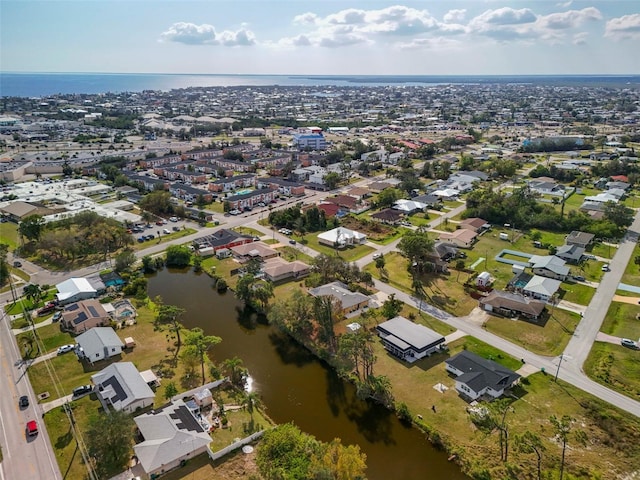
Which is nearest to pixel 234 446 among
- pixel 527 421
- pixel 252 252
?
pixel 527 421

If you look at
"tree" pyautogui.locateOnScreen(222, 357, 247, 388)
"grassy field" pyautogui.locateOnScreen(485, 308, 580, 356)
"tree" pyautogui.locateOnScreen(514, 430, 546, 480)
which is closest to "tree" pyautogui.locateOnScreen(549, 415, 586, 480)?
"tree" pyautogui.locateOnScreen(514, 430, 546, 480)

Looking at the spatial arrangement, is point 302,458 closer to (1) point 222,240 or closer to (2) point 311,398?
(2) point 311,398

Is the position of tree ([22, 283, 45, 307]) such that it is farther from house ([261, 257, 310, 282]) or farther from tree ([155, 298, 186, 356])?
house ([261, 257, 310, 282])

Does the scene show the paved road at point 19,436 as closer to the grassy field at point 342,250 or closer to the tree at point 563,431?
the tree at point 563,431

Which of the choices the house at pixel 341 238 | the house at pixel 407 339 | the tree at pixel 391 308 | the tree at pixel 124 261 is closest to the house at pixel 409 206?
the house at pixel 341 238

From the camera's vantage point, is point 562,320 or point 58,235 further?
point 58,235

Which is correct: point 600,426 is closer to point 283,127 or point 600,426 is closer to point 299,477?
point 299,477

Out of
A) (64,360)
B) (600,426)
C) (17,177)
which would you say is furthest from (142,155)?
(600,426)
